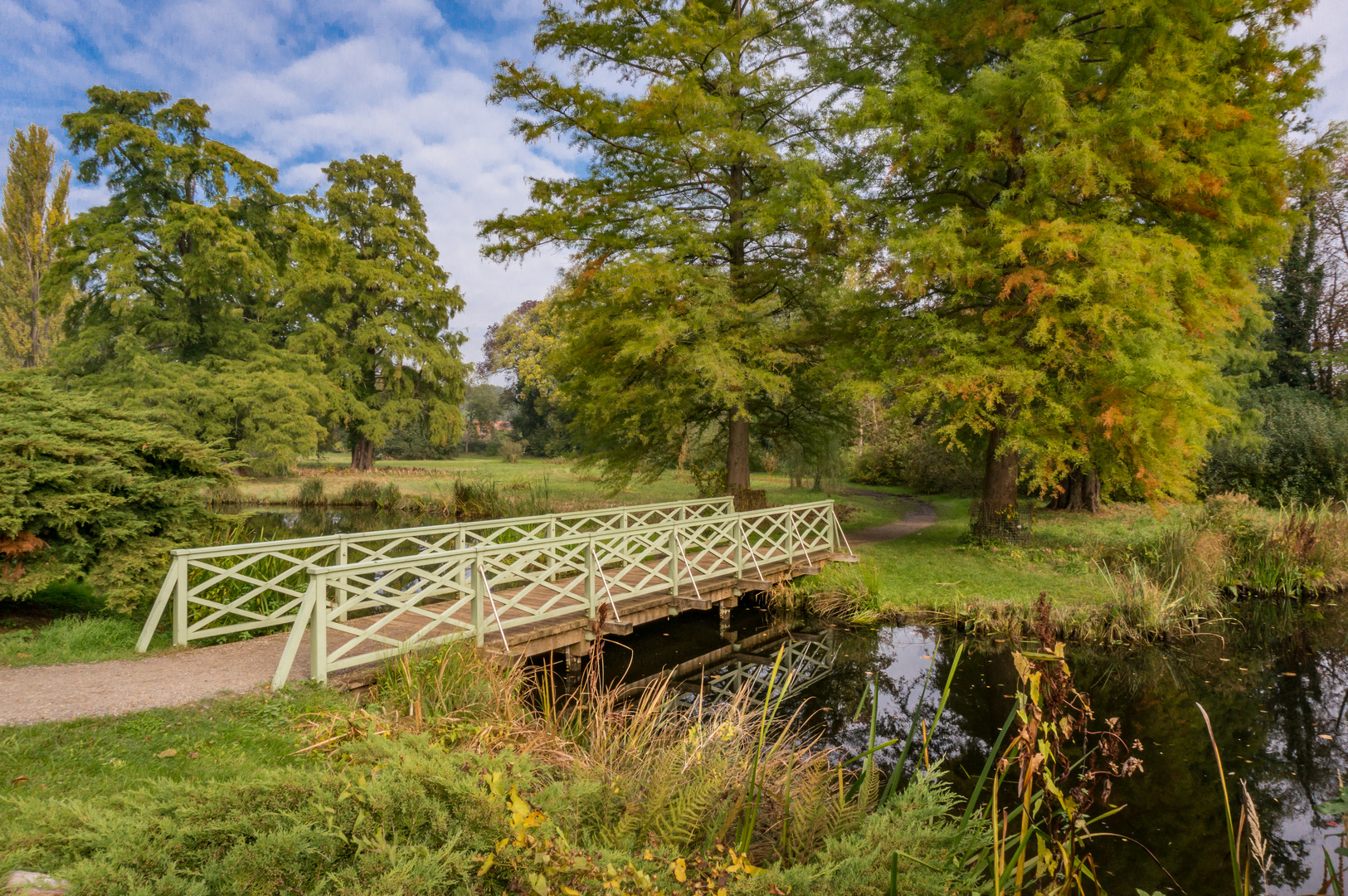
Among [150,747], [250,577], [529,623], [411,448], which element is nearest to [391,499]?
[250,577]

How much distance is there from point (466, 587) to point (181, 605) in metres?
2.52

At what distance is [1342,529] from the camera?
476 inches

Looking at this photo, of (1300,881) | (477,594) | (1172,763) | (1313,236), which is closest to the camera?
(1300,881)

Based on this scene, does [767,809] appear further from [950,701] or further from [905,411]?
[905,411]

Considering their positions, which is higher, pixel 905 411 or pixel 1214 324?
pixel 1214 324

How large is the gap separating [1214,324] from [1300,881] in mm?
9293

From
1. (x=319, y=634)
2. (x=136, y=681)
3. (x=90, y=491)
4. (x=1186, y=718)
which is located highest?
(x=90, y=491)

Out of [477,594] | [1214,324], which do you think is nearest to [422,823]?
[477,594]

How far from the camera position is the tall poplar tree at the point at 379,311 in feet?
92.9

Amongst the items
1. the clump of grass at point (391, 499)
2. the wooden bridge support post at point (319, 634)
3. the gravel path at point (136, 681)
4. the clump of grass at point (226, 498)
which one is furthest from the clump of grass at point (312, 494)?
the wooden bridge support post at point (319, 634)

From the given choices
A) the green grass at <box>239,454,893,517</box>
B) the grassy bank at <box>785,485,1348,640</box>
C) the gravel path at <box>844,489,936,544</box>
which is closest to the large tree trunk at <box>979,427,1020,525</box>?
the grassy bank at <box>785,485,1348,640</box>

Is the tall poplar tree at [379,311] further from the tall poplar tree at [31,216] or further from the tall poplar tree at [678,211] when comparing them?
the tall poplar tree at [678,211]

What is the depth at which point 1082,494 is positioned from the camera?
18297 millimetres

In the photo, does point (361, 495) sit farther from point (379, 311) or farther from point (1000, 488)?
point (1000, 488)
